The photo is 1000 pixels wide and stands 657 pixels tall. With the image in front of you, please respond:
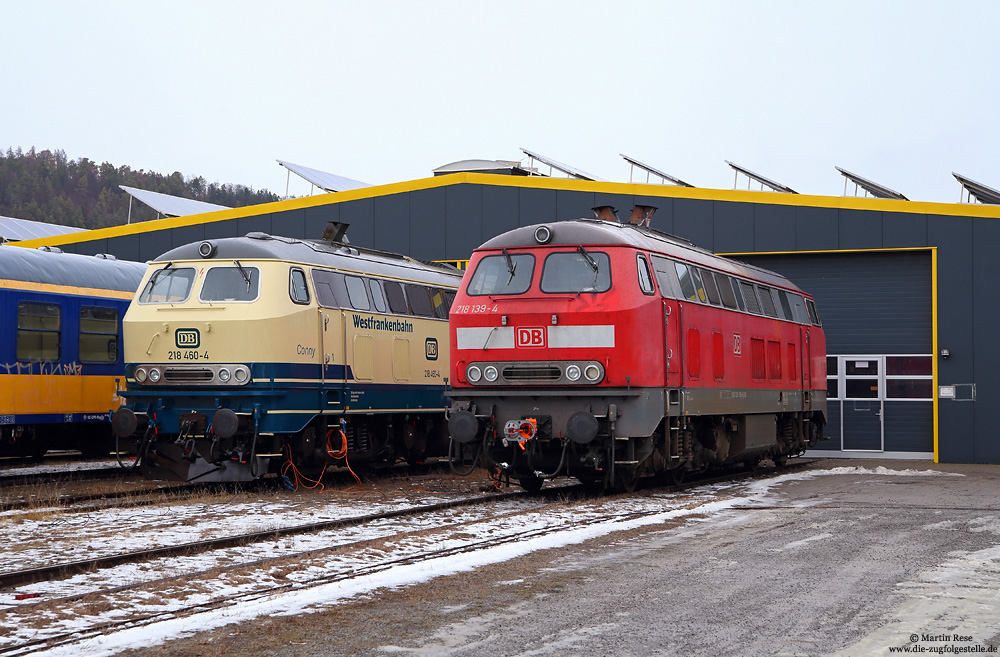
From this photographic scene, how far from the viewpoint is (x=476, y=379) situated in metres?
13.8

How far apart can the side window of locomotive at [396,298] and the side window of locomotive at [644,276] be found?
482cm

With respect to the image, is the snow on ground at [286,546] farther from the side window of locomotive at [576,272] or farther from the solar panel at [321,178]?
the solar panel at [321,178]

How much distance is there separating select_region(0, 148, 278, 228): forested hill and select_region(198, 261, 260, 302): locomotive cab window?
62.7m

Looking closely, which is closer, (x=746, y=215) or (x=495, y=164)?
(x=746, y=215)

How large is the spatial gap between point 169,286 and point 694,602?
10.0 metres

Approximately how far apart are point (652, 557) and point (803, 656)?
3214mm

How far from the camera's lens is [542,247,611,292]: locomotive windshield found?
1355 centimetres

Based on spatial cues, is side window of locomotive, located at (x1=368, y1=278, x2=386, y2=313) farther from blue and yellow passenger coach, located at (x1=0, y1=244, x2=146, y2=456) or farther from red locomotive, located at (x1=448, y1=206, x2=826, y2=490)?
blue and yellow passenger coach, located at (x1=0, y1=244, x2=146, y2=456)

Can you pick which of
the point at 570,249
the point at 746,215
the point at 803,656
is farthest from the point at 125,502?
the point at 746,215

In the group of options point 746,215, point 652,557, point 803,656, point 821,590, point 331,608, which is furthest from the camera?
point 746,215

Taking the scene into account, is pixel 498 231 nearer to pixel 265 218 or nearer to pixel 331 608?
pixel 265 218

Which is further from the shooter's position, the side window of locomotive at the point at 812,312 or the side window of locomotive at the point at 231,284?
the side window of locomotive at the point at 812,312

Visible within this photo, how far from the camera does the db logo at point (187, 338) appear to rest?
1445cm

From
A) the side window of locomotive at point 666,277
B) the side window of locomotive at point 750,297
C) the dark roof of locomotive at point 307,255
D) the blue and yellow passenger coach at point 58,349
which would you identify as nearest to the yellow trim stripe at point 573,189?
the side window of locomotive at point 750,297
